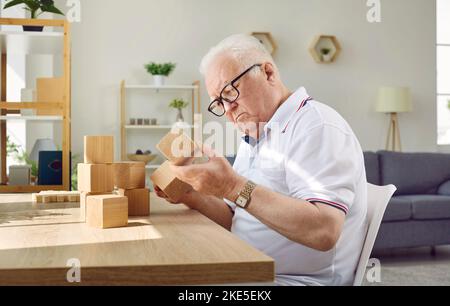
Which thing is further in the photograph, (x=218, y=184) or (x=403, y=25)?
(x=403, y=25)

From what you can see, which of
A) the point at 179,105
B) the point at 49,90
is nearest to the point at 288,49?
the point at 179,105

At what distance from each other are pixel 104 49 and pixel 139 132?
2.95ft

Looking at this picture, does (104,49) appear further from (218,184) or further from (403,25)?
(218,184)

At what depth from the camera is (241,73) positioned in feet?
5.02

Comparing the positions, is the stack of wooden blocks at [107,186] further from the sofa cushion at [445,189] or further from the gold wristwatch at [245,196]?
the sofa cushion at [445,189]

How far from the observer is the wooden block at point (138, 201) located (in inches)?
56.6

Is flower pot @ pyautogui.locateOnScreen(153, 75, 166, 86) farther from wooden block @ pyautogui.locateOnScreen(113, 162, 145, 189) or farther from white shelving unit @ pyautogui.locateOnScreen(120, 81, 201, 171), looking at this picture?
wooden block @ pyautogui.locateOnScreen(113, 162, 145, 189)

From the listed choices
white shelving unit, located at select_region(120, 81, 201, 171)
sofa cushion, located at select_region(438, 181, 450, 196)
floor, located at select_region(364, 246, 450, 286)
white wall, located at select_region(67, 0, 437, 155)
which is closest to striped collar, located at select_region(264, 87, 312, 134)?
floor, located at select_region(364, 246, 450, 286)

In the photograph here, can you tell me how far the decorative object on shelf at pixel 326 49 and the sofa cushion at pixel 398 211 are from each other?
230 cm

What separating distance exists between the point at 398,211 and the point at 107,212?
3.57 metres

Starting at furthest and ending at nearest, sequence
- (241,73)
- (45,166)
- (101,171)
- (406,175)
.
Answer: (406,175)
(45,166)
(241,73)
(101,171)

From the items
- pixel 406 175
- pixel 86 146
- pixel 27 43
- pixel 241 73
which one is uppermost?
pixel 27 43

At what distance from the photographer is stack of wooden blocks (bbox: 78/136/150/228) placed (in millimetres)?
1228
